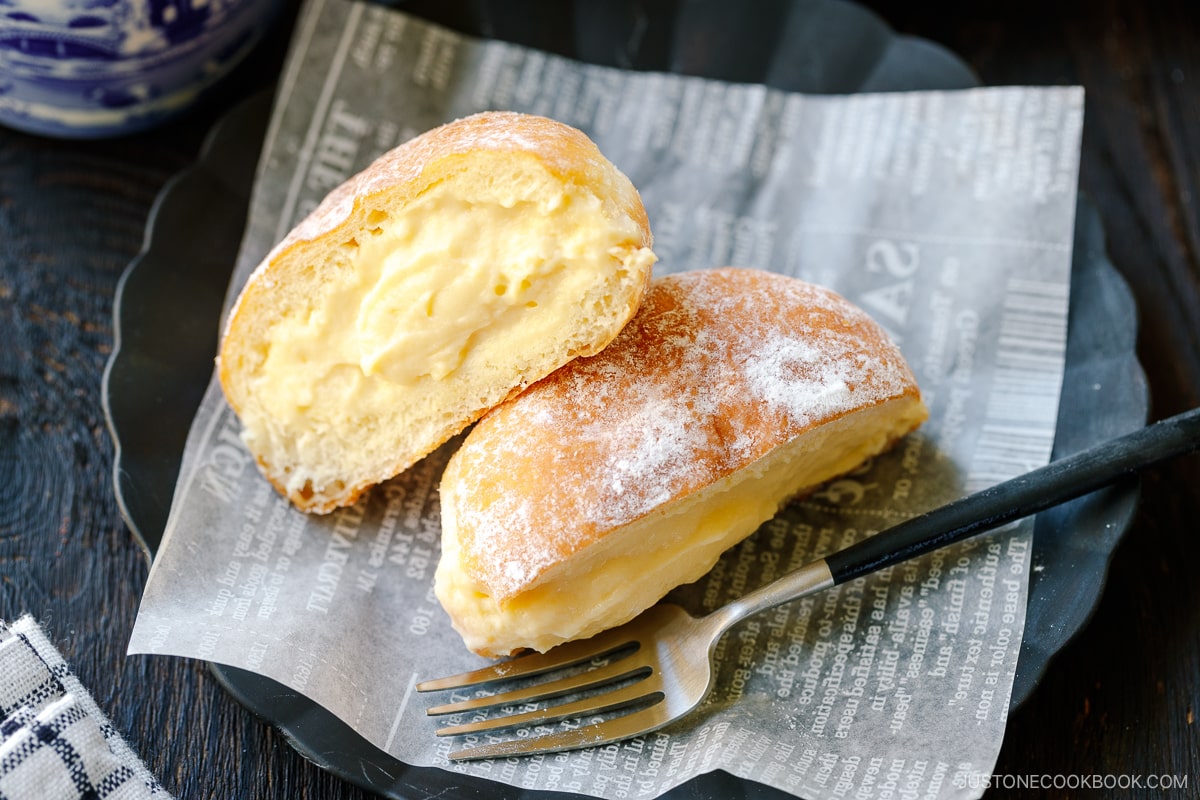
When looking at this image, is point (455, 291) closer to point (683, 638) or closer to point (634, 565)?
point (634, 565)

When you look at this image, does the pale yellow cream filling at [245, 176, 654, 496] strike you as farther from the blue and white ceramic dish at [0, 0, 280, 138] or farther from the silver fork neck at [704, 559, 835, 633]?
the blue and white ceramic dish at [0, 0, 280, 138]

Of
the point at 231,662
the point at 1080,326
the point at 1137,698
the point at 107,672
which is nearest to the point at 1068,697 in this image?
the point at 1137,698

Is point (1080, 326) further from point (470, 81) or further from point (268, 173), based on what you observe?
point (268, 173)

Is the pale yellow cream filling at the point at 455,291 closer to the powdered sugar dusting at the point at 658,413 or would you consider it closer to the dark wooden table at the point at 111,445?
the powdered sugar dusting at the point at 658,413

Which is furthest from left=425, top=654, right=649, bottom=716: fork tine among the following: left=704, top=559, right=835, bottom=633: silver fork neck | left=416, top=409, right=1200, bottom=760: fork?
left=704, top=559, right=835, bottom=633: silver fork neck

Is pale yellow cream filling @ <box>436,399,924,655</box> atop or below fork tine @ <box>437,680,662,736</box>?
atop

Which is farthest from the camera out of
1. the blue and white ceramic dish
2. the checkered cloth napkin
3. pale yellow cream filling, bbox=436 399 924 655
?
the blue and white ceramic dish

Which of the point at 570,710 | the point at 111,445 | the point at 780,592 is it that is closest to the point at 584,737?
the point at 570,710
